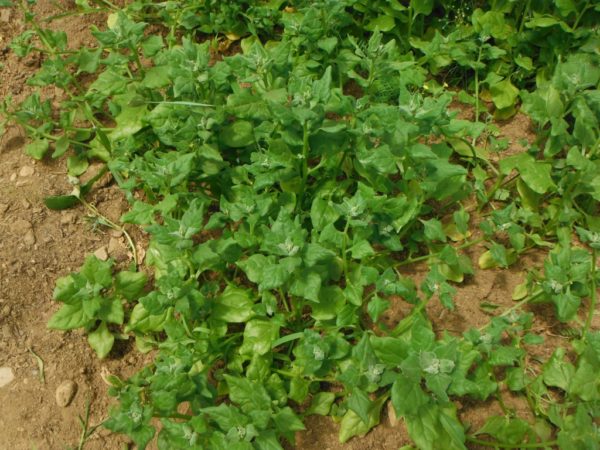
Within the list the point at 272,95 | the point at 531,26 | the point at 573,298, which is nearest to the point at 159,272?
the point at 272,95

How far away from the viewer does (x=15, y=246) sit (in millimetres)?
3252

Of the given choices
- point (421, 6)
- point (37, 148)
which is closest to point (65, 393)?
point (37, 148)

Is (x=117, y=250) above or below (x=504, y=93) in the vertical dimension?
below

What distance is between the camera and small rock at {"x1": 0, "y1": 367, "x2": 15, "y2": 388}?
9.41 feet

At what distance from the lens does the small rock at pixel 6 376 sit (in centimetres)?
287

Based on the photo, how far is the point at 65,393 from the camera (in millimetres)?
2844

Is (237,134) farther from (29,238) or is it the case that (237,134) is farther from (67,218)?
(29,238)

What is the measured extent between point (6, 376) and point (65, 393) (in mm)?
331

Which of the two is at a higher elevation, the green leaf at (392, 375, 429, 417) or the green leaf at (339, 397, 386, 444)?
the green leaf at (392, 375, 429, 417)

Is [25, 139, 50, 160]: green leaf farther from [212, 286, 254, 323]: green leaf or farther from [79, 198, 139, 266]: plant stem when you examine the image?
[212, 286, 254, 323]: green leaf

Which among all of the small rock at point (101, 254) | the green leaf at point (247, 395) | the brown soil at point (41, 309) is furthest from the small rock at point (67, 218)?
the green leaf at point (247, 395)

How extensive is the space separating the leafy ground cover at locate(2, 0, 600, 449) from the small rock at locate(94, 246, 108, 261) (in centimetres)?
13

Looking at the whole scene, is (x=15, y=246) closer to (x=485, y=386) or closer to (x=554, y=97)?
(x=485, y=386)

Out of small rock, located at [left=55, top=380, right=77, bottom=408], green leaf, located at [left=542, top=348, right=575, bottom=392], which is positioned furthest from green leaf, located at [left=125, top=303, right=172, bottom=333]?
green leaf, located at [left=542, top=348, right=575, bottom=392]
